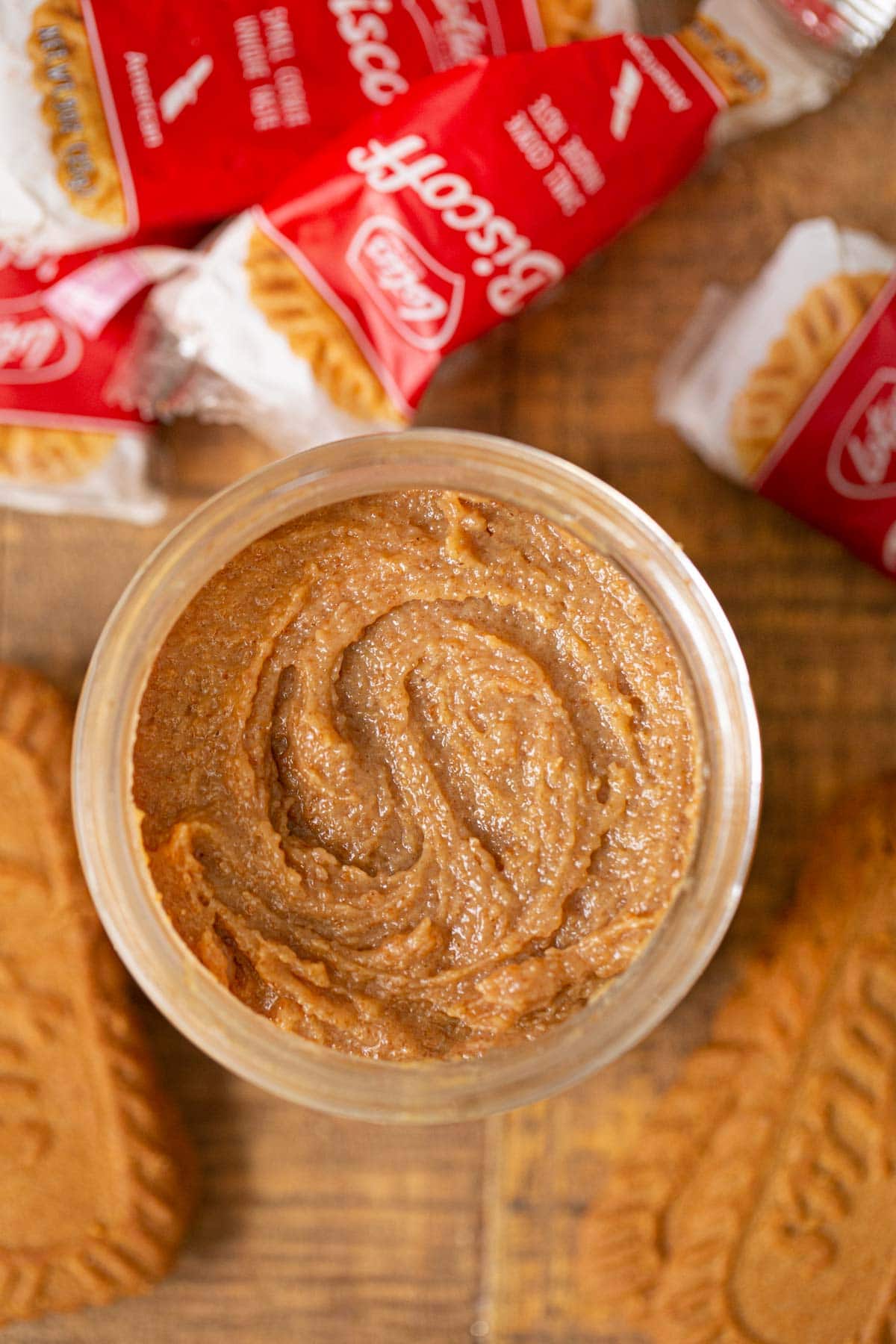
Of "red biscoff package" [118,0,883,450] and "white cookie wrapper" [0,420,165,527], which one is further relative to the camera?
"white cookie wrapper" [0,420,165,527]

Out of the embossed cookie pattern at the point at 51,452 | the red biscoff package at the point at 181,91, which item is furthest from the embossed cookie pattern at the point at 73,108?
the embossed cookie pattern at the point at 51,452

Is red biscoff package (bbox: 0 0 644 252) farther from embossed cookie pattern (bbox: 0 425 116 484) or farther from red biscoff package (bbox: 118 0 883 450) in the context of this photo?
embossed cookie pattern (bbox: 0 425 116 484)

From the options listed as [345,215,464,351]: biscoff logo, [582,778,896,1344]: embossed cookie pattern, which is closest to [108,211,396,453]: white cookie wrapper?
[345,215,464,351]: biscoff logo

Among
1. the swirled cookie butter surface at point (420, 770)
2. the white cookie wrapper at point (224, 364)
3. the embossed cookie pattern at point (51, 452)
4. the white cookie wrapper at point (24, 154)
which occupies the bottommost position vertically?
the swirled cookie butter surface at point (420, 770)

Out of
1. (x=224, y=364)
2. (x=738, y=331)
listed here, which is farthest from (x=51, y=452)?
A: (x=738, y=331)

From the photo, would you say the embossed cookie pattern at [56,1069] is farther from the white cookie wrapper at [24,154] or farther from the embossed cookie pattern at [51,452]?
the white cookie wrapper at [24,154]
